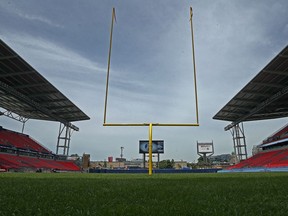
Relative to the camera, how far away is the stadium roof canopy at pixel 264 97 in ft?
66.1

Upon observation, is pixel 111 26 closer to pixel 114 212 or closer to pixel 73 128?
pixel 114 212

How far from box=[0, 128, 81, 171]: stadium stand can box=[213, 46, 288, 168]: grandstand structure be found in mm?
24727

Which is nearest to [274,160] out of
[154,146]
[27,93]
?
[154,146]

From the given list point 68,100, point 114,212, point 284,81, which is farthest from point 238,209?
point 68,100

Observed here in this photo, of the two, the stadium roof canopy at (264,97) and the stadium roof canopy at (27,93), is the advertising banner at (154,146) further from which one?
the stadium roof canopy at (27,93)

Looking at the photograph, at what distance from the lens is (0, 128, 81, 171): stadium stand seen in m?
25.8

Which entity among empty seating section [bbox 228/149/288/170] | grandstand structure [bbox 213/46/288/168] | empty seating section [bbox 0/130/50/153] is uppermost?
grandstand structure [bbox 213/46/288/168]

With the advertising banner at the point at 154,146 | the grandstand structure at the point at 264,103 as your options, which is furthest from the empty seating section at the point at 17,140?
the grandstand structure at the point at 264,103

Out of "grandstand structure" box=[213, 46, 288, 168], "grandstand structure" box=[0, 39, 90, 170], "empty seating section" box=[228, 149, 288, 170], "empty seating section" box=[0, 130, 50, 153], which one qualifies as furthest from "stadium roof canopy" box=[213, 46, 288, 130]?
"empty seating section" box=[0, 130, 50, 153]

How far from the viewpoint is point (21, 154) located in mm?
31391

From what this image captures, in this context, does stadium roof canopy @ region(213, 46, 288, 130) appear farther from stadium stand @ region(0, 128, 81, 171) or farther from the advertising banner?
stadium stand @ region(0, 128, 81, 171)

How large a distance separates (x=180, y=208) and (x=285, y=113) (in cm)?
3620

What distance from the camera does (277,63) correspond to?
19.2m

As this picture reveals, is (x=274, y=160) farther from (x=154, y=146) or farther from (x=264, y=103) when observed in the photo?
(x=154, y=146)
